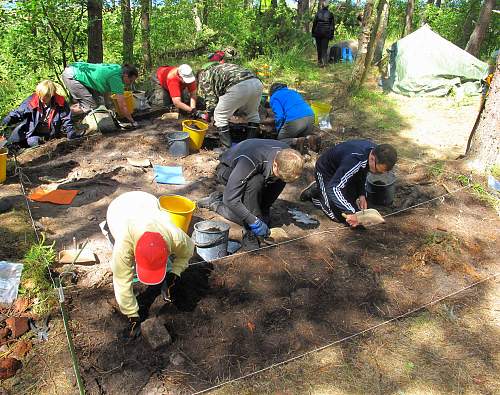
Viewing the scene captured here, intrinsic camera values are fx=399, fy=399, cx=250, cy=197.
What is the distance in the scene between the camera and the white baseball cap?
240 inches

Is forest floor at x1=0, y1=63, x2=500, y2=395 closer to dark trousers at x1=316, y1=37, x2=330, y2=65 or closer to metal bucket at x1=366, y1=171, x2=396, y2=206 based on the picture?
metal bucket at x1=366, y1=171, x2=396, y2=206

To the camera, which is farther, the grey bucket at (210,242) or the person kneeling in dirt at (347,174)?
the person kneeling in dirt at (347,174)

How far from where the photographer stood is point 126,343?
2.78 meters

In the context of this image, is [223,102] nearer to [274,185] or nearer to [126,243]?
[274,185]

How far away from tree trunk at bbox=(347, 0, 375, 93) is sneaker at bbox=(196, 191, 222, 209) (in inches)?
222

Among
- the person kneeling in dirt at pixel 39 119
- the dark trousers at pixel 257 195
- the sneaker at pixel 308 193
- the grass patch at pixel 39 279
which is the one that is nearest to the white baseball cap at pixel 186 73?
the person kneeling in dirt at pixel 39 119

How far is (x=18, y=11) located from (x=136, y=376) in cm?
592

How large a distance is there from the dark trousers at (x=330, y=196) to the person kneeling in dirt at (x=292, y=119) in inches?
58.4

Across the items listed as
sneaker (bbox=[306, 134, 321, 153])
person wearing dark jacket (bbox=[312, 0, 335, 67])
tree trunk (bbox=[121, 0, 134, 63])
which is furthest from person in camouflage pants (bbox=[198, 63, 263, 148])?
person wearing dark jacket (bbox=[312, 0, 335, 67])

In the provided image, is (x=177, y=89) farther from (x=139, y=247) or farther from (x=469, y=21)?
(x=469, y=21)

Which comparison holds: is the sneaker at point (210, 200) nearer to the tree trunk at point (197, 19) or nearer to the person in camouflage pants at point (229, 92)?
the person in camouflage pants at point (229, 92)

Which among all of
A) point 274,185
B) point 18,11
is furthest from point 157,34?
point 274,185

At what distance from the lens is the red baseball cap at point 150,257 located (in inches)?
90.1

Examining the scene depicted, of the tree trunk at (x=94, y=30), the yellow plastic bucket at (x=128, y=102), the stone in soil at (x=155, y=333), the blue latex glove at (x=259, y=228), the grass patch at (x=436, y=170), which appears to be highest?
the tree trunk at (x=94, y=30)
